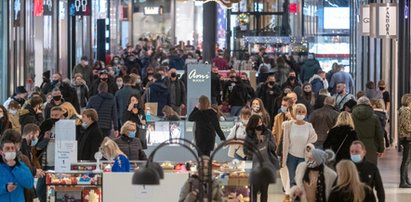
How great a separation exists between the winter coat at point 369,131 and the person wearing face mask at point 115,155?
4141 millimetres

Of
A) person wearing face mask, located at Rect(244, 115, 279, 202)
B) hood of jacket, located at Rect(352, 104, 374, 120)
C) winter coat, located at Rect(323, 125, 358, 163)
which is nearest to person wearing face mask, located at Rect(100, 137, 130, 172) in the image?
person wearing face mask, located at Rect(244, 115, 279, 202)

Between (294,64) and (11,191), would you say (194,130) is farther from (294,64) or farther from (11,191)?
(294,64)

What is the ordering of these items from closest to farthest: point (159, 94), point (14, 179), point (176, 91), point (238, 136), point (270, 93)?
point (14, 179)
point (238, 136)
point (270, 93)
point (159, 94)
point (176, 91)

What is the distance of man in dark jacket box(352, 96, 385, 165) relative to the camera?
Answer: 20.0 m

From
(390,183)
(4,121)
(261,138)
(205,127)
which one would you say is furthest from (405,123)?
(4,121)

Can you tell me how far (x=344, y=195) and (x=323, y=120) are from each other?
7.61 meters

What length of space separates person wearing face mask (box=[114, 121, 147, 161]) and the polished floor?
274 cm

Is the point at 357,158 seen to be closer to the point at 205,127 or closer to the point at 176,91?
the point at 205,127

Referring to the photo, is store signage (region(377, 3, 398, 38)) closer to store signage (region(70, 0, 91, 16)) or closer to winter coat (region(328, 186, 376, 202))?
winter coat (region(328, 186, 376, 202))

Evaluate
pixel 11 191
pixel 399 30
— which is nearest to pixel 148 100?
pixel 399 30

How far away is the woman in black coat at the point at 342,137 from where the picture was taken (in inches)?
722

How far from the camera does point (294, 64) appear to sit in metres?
38.7

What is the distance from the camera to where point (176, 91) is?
29.4 metres

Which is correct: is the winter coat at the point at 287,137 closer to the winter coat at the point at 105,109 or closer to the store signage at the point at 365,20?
the winter coat at the point at 105,109
